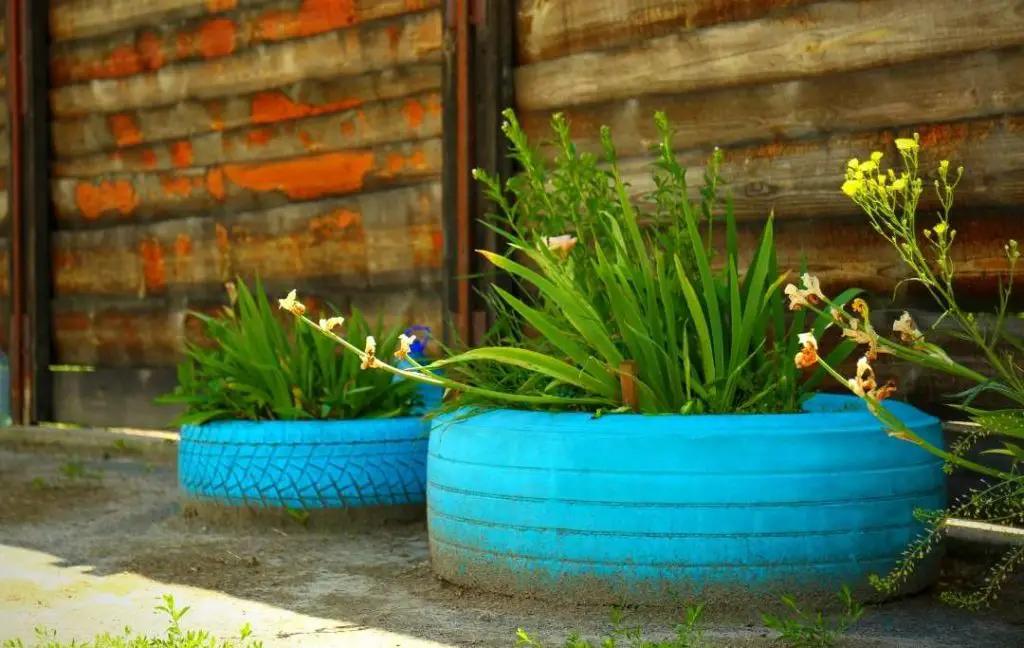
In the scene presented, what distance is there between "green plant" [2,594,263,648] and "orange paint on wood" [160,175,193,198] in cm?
392

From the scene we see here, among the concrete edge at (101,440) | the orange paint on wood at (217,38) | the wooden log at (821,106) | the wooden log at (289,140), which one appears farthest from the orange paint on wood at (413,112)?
the concrete edge at (101,440)

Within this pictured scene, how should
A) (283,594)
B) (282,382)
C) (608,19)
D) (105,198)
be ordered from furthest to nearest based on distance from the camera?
(105,198) < (608,19) < (282,382) < (283,594)

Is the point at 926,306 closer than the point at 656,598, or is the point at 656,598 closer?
the point at 656,598

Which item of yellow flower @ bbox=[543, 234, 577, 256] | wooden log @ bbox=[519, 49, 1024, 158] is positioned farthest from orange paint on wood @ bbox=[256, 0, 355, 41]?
yellow flower @ bbox=[543, 234, 577, 256]

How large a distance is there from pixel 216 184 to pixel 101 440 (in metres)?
1.35

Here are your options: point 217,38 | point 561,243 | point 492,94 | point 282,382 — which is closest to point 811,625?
point 561,243

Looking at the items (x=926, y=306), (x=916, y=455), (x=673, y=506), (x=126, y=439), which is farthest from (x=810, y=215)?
(x=126, y=439)

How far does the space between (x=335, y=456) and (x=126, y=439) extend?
2.77m

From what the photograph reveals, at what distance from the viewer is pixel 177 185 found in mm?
6734

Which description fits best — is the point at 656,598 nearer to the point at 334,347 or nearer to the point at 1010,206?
the point at 1010,206

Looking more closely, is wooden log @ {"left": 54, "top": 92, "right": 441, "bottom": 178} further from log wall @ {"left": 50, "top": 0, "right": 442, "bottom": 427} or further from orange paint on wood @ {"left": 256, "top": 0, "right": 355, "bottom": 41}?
orange paint on wood @ {"left": 256, "top": 0, "right": 355, "bottom": 41}

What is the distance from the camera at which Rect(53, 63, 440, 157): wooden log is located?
569cm

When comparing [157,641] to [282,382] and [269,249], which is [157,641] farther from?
[269,249]

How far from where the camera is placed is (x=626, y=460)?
3.12m
